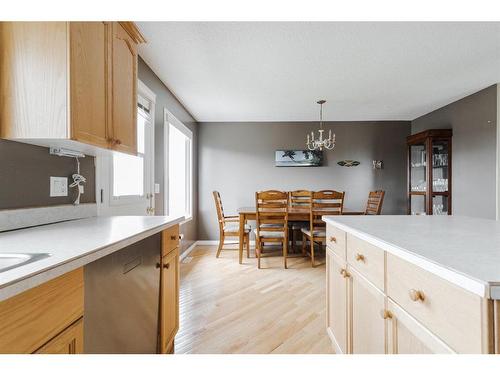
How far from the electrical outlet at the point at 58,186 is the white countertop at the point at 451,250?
62.2 inches

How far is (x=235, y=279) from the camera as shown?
9.78ft

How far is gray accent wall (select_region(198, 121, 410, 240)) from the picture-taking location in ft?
16.2

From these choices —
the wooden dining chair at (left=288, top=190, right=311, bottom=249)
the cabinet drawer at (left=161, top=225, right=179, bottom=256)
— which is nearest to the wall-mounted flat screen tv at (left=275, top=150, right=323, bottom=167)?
the wooden dining chair at (left=288, top=190, right=311, bottom=249)

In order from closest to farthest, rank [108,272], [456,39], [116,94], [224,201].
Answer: [108,272] → [116,94] → [456,39] → [224,201]

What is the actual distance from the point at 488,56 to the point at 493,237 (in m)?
2.44

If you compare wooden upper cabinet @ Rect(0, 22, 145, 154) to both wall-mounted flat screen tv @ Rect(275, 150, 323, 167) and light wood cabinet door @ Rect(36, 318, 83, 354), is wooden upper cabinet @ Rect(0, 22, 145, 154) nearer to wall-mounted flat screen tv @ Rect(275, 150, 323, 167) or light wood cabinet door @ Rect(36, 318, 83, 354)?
light wood cabinet door @ Rect(36, 318, 83, 354)

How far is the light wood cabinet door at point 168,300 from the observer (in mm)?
1441

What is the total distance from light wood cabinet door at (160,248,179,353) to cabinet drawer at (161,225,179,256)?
3 centimetres

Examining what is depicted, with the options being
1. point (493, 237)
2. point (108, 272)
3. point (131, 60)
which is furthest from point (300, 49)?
point (108, 272)

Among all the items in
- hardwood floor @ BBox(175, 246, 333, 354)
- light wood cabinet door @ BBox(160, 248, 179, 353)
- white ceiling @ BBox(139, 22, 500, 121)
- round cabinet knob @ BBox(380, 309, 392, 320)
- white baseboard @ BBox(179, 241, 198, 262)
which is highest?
white ceiling @ BBox(139, 22, 500, 121)

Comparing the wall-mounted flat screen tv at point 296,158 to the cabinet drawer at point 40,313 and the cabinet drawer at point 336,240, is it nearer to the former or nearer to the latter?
the cabinet drawer at point 336,240

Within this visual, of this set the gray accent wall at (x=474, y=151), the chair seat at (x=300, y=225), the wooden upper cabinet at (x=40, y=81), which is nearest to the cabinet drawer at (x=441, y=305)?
the wooden upper cabinet at (x=40, y=81)

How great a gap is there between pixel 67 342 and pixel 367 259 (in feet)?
3.48
